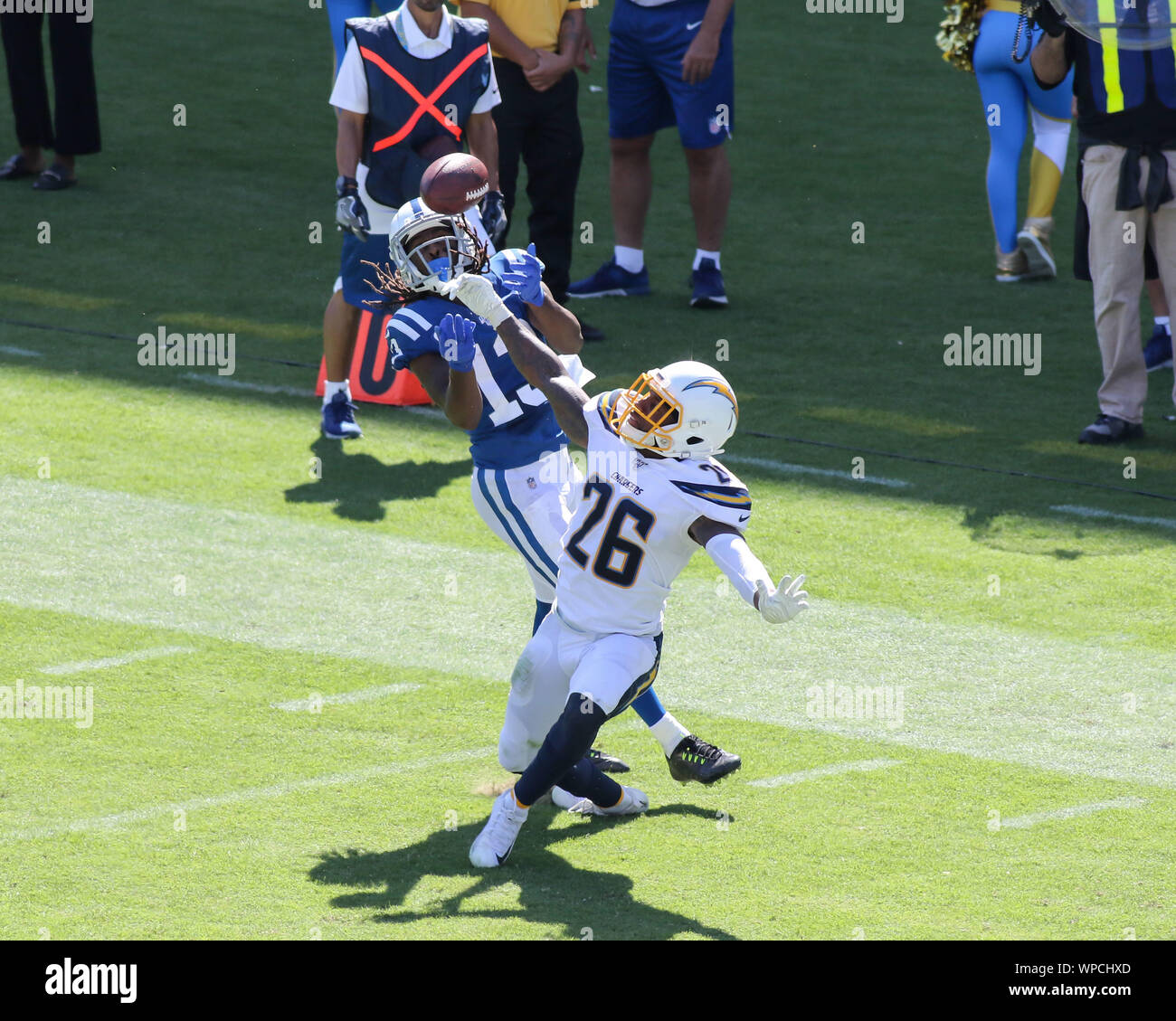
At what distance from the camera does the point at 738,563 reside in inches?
165

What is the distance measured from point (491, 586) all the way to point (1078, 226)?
3.41m

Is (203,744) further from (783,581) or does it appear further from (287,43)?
(287,43)

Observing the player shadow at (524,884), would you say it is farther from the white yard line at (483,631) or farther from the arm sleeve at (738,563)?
the white yard line at (483,631)

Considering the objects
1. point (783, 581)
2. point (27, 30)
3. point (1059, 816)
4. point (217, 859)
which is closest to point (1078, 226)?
point (1059, 816)

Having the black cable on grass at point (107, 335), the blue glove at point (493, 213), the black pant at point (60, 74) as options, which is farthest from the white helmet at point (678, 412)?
the black pant at point (60, 74)

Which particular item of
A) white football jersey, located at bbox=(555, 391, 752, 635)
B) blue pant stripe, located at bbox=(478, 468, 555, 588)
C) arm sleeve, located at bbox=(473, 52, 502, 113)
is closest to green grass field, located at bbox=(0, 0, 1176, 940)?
blue pant stripe, located at bbox=(478, 468, 555, 588)

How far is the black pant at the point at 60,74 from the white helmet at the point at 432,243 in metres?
7.71

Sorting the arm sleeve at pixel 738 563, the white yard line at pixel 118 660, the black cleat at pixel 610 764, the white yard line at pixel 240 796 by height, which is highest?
the arm sleeve at pixel 738 563

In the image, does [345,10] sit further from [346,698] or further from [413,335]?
[346,698]

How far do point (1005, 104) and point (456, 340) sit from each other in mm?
6936

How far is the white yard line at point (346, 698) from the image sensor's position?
5.41 m

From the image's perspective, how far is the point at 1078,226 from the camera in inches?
319

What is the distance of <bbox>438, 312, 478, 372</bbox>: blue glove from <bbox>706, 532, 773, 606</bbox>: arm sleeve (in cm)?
88

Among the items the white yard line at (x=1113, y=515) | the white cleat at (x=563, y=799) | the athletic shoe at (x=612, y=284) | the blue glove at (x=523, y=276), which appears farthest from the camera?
the athletic shoe at (x=612, y=284)
